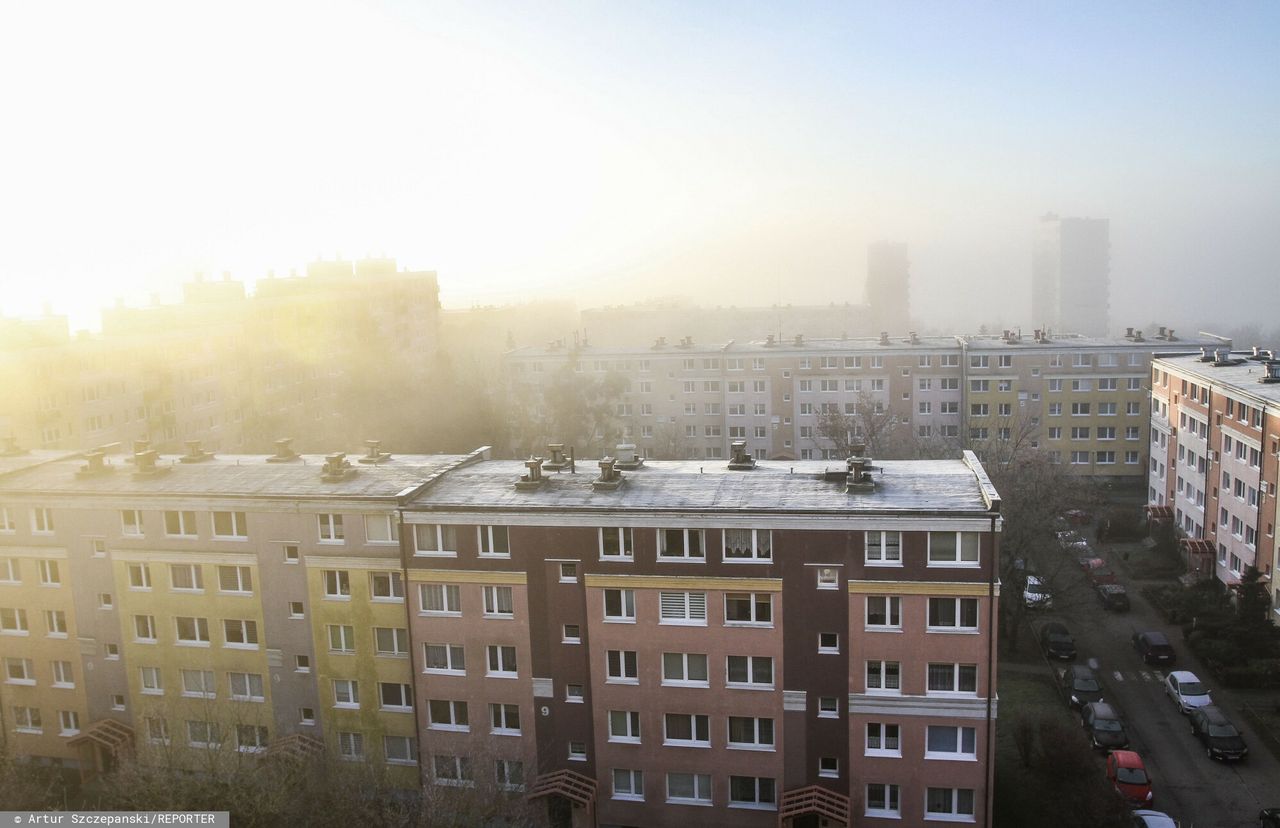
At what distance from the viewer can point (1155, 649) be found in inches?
1495

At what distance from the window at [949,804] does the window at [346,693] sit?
16.5 m

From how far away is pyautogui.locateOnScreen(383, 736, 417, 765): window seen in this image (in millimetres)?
28141

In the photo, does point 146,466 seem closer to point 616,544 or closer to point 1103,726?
point 616,544

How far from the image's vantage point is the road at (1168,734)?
28781 mm

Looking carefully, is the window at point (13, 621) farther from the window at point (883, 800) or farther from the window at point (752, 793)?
the window at point (883, 800)

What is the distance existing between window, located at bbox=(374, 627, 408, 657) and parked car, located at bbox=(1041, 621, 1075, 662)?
2644 centimetres

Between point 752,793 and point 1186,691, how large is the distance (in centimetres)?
1866

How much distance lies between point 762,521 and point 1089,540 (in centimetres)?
3671

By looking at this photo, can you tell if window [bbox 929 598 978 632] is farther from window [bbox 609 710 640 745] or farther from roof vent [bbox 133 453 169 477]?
roof vent [bbox 133 453 169 477]

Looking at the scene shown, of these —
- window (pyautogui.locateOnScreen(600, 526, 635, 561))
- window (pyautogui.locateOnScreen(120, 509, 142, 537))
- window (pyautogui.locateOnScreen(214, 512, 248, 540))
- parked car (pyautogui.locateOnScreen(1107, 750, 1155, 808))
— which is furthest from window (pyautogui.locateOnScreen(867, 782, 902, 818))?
window (pyautogui.locateOnScreen(120, 509, 142, 537))

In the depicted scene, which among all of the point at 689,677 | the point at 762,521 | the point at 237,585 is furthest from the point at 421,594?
the point at 762,521

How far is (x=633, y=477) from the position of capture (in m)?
29.1

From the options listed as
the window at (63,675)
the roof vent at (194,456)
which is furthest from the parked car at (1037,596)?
the window at (63,675)

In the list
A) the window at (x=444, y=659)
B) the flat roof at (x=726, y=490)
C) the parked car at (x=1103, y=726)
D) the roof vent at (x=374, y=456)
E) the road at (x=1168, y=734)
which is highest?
the roof vent at (x=374, y=456)
